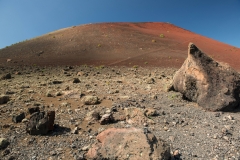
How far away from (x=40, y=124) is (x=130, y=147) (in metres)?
2.23

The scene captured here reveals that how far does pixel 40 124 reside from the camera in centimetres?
408

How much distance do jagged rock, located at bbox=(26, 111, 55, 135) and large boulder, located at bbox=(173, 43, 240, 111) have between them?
401 centimetres

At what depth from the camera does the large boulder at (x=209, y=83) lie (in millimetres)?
5289

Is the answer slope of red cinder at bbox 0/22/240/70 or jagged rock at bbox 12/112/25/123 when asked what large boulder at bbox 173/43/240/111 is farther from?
slope of red cinder at bbox 0/22/240/70

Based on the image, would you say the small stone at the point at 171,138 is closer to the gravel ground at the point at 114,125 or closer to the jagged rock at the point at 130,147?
the gravel ground at the point at 114,125

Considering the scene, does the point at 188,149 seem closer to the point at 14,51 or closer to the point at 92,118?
the point at 92,118

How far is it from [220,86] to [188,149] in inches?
106

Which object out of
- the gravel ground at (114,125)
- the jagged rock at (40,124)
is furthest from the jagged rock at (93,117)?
the jagged rock at (40,124)

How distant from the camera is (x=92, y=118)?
4.79m

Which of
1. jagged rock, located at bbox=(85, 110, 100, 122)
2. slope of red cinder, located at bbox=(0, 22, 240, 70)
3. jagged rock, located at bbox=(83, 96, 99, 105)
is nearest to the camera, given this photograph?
jagged rock, located at bbox=(85, 110, 100, 122)

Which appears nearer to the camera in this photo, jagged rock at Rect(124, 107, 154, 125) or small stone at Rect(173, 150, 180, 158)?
small stone at Rect(173, 150, 180, 158)

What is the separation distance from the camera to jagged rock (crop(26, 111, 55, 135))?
4.06 meters

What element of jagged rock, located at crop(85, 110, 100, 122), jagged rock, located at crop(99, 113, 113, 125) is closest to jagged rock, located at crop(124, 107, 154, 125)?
jagged rock, located at crop(99, 113, 113, 125)

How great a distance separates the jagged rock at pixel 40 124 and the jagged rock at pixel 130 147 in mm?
1540
